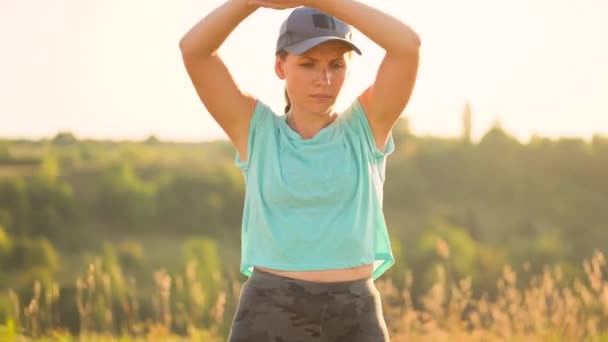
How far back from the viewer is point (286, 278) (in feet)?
9.74

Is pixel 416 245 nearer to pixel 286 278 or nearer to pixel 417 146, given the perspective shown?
pixel 417 146

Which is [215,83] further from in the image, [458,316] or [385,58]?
[458,316]

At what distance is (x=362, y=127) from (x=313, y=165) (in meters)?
0.22

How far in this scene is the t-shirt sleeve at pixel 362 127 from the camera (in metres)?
3.09

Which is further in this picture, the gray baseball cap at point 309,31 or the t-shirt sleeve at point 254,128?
the t-shirt sleeve at point 254,128

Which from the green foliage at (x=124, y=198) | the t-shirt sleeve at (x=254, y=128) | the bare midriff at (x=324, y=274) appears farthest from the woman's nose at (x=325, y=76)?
the green foliage at (x=124, y=198)

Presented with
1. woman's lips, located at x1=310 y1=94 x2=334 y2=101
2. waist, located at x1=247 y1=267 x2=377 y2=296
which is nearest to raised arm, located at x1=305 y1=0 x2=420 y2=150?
woman's lips, located at x1=310 y1=94 x2=334 y2=101

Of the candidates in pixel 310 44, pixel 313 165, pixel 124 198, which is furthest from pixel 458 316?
pixel 124 198

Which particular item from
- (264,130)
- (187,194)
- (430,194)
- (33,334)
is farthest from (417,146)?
(264,130)

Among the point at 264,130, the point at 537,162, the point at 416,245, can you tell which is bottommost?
the point at 416,245

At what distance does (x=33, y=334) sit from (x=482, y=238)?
34.2 m

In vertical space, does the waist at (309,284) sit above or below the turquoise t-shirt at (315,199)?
below

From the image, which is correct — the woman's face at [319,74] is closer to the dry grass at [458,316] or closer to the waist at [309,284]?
the waist at [309,284]

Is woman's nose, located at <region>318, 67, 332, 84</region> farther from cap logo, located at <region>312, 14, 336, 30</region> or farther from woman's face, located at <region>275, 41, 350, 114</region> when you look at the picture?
cap logo, located at <region>312, 14, 336, 30</region>
